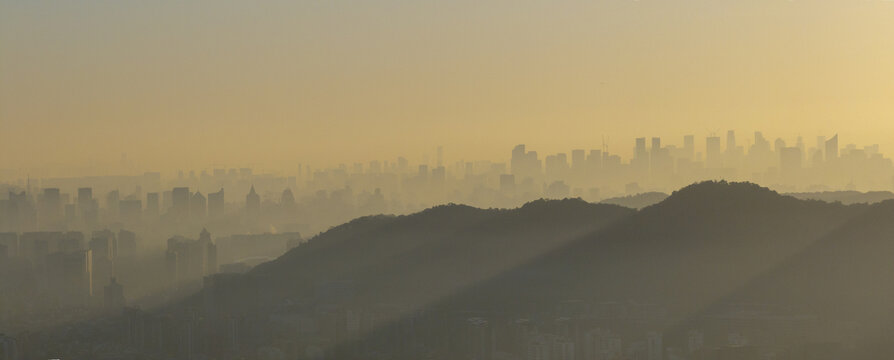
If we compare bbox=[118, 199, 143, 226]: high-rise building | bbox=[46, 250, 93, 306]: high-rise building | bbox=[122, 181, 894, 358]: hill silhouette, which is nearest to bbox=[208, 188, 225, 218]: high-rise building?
bbox=[118, 199, 143, 226]: high-rise building

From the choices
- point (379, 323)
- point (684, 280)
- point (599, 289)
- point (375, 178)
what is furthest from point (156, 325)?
point (375, 178)

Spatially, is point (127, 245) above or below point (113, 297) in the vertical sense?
above

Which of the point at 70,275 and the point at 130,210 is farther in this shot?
the point at 130,210

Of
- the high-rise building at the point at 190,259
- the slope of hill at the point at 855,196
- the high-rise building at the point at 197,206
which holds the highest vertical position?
the high-rise building at the point at 197,206

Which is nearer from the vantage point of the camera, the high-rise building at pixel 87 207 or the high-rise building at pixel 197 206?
the high-rise building at pixel 87 207

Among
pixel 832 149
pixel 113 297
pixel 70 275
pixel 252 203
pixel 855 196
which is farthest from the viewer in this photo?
pixel 252 203

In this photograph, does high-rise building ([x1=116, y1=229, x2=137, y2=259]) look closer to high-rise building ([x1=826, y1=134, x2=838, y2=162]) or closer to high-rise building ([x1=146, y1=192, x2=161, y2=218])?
high-rise building ([x1=146, y1=192, x2=161, y2=218])

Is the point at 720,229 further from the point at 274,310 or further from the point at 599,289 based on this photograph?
the point at 274,310

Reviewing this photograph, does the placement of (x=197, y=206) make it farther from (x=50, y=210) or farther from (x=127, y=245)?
(x=127, y=245)

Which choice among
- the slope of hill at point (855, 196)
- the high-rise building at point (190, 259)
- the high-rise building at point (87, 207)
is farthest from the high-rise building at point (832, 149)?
the high-rise building at point (87, 207)

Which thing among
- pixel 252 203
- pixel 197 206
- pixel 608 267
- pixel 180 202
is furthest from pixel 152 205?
pixel 608 267

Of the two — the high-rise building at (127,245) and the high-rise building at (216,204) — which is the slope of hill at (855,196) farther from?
the high-rise building at (216,204)
